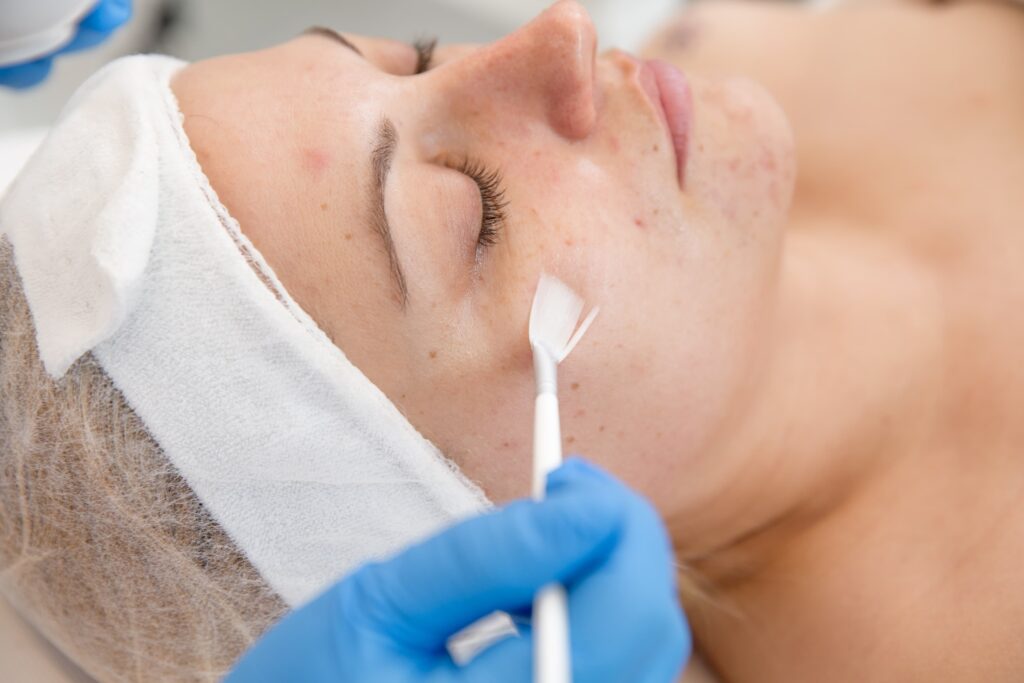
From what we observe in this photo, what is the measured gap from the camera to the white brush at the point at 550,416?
1.72 ft

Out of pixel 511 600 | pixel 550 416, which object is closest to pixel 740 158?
pixel 550 416

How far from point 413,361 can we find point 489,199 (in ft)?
0.60

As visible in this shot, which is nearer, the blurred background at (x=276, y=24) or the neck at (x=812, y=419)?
the neck at (x=812, y=419)

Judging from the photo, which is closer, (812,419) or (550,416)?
(550,416)

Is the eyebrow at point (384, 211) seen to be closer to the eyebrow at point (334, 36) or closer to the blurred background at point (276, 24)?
the eyebrow at point (334, 36)

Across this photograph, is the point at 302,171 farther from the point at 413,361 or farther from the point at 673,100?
the point at 673,100

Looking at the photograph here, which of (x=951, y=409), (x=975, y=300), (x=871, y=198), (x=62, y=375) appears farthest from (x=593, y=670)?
(x=871, y=198)

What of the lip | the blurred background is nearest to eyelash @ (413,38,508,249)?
the lip

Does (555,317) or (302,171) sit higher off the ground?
(302,171)

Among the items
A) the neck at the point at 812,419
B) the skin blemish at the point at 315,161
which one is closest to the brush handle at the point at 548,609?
the skin blemish at the point at 315,161

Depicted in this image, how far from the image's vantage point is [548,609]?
0.58 m

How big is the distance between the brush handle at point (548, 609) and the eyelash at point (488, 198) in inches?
8.8

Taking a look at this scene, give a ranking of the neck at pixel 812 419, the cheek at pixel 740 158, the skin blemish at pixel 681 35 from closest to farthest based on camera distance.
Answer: the cheek at pixel 740 158, the neck at pixel 812 419, the skin blemish at pixel 681 35

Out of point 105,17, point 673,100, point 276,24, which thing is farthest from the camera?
point 276,24
